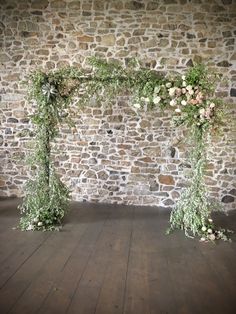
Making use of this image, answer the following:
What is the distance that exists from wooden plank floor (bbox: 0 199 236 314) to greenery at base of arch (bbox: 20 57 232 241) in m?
0.28

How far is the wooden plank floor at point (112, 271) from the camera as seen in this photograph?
7.61 feet

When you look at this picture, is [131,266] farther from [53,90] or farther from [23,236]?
[53,90]

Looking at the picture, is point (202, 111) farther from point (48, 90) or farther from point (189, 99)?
point (48, 90)

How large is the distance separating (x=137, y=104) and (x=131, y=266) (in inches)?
79.1

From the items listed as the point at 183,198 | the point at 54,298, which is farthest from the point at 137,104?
the point at 54,298

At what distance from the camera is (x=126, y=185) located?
17.2 feet

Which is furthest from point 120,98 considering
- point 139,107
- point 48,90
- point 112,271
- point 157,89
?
point 112,271

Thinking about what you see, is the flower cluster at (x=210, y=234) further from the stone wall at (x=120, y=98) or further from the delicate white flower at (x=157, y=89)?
the delicate white flower at (x=157, y=89)

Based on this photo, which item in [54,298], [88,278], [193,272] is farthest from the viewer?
[193,272]

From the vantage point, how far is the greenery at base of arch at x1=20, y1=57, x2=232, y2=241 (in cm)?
371

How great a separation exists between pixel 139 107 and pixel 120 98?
4.21 feet

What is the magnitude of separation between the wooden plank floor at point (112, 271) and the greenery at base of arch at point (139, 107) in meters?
0.28

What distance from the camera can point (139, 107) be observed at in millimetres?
3885

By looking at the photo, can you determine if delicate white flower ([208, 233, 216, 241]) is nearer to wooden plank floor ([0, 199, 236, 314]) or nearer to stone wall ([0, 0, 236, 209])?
wooden plank floor ([0, 199, 236, 314])
